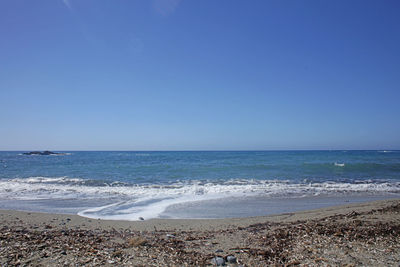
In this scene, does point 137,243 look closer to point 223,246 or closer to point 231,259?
point 223,246

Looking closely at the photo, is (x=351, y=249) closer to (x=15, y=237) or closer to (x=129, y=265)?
(x=129, y=265)

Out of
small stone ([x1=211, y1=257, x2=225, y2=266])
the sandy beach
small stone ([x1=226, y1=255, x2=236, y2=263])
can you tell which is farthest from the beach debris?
small stone ([x1=226, y1=255, x2=236, y2=263])

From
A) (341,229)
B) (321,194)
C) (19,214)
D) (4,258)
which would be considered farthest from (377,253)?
(19,214)

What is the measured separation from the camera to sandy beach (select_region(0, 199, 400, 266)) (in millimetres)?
3930

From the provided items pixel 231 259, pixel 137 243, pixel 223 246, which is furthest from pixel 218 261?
pixel 137 243

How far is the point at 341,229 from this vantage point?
5.33 m

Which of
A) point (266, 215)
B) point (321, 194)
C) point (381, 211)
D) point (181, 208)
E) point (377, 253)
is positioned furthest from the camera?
point (321, 194)

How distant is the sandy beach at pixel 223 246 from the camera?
3.93m

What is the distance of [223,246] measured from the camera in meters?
4.79

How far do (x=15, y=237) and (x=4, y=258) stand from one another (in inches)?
55.8

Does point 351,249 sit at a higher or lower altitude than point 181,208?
higher

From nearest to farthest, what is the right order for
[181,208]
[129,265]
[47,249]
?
[129,265] → [47,249] → [181,208]

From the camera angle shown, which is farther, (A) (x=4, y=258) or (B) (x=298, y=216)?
(B) (x=298, y=216)

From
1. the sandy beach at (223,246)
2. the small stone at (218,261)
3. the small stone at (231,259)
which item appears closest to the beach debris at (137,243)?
the sandy beach at (223,246)
